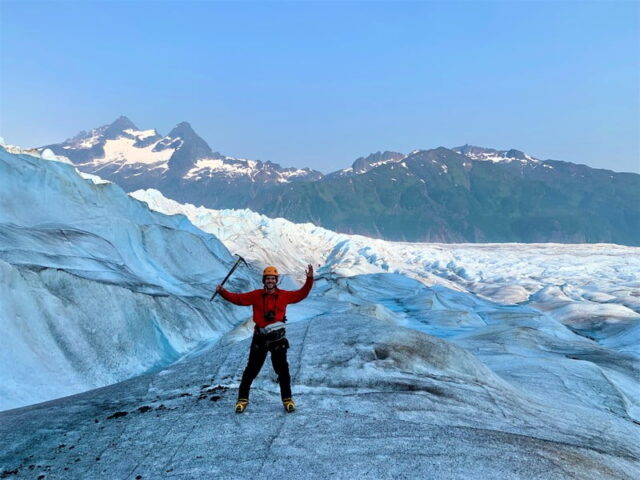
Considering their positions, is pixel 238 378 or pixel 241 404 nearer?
pixel 241 404

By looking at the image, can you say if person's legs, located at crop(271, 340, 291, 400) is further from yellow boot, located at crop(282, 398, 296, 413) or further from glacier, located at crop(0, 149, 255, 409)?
glacier, located at crop(0, 149, 255, 409)

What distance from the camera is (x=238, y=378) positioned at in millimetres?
8508

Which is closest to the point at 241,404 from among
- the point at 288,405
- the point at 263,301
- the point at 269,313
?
the point at 288,405

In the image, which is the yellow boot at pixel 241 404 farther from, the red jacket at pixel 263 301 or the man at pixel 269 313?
the red jacket at pixel 263 301

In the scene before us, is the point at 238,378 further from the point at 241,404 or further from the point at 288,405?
the point at 288,405

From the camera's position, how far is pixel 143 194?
7356cm

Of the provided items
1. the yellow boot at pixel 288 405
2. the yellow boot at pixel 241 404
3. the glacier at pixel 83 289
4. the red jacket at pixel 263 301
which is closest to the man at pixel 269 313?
the red jacket at pixel 263 301

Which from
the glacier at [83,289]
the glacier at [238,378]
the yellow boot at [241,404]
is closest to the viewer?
the glacier at [238,378]

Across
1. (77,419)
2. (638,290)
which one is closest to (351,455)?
(77,419)

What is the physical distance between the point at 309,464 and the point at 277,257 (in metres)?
58.2

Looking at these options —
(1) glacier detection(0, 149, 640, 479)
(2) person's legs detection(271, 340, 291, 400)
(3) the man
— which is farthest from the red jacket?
(1) glacier detection(0, 149, 640, 479)

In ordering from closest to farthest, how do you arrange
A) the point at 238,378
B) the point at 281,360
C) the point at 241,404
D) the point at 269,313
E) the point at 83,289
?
1. the point at 269,313
2. the point at 281,360
3. the point at 241,404
4. the point at 238,378
5. the point at 83,289

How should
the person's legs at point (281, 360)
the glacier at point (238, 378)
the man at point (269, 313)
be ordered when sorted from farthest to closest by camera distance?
the person's legs at point (281, 360) < the man at point (269, 313) < the glacier at point (238, 378)

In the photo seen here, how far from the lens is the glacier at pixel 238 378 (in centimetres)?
560
